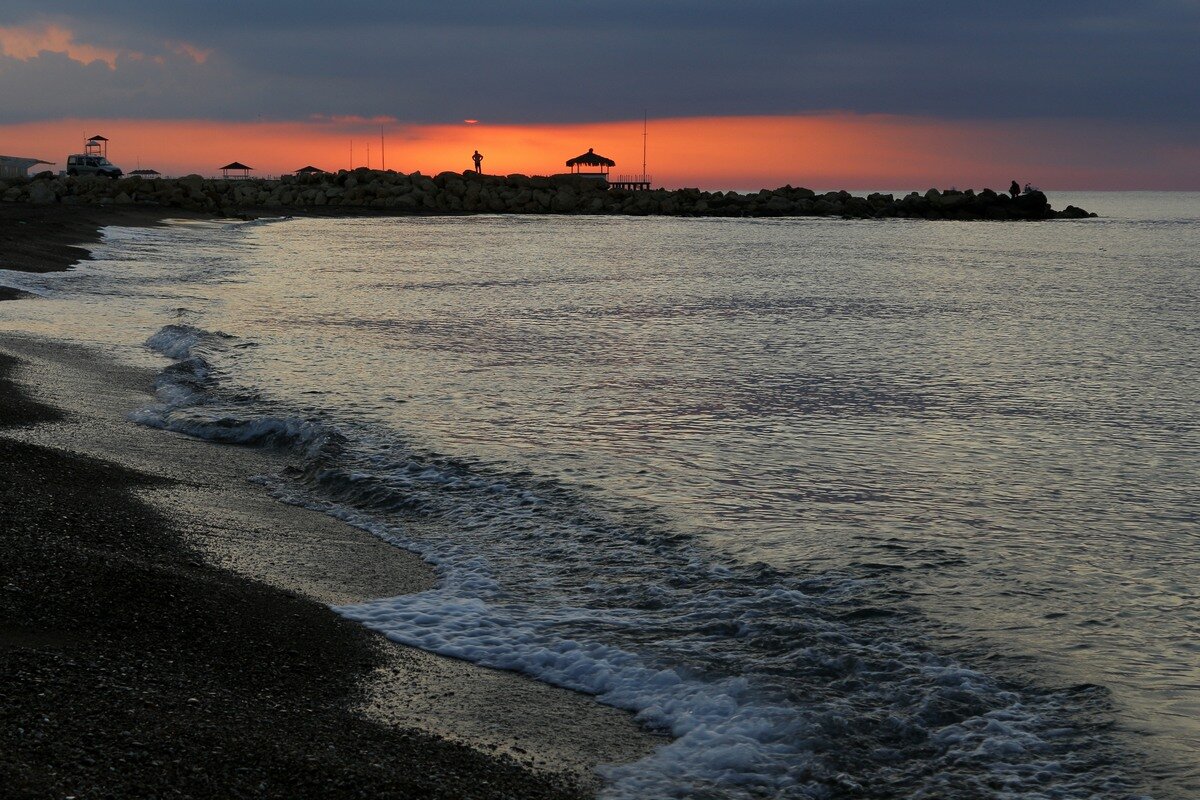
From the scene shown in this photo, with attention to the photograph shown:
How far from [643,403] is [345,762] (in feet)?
30.5

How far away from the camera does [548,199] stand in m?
97.0

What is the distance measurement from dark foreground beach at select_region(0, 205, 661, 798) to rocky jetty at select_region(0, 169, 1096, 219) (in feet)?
251

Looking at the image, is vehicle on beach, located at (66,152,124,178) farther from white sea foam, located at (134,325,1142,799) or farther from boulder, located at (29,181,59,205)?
white sea foam, located at (134,325,1142,799)

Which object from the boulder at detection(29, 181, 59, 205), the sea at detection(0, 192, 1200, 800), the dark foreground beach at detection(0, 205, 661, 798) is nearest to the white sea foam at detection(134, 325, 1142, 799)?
the sea at detection(0, 192, 1200, 800)

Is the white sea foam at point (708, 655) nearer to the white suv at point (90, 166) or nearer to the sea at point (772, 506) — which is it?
the sea at point (772, 506)

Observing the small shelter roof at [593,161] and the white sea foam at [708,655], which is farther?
the small shelter roof at [593,161]

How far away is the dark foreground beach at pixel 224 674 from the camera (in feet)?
13.4

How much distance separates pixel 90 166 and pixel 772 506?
3745 inches

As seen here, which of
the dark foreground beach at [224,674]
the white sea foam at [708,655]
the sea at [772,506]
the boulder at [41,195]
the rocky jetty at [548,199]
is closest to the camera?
the dark foreground beach at [224,674]

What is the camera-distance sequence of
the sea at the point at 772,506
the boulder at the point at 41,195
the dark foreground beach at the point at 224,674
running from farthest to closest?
the boulder at the point at 41,195, the sea at the point at 772,506, the dark foreground beach at the point at 224,674

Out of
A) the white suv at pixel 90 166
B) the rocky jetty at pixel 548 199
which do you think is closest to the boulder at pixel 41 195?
the rocky jetty at pixel 548 199

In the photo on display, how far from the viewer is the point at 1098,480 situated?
9.65 meters

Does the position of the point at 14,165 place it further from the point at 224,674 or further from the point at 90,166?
the point at 224,674

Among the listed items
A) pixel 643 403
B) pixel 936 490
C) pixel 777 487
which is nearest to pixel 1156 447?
pixel 936 490
